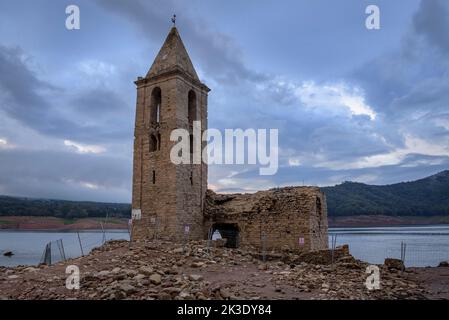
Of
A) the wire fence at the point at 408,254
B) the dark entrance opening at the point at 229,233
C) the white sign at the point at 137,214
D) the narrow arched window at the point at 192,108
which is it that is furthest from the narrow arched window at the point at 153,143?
the wire fence at the point at 408,254

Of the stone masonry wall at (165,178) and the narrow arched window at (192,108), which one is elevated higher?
the narrow arched window at (192,108)

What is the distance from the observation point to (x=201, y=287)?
9.34 meters

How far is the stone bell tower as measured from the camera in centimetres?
1855

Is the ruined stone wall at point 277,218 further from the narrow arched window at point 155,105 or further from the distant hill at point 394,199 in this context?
the distant hill at point 394,199

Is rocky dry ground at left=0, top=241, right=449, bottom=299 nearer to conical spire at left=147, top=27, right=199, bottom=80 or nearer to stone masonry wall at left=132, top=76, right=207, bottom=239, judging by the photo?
stone masonry wall at left=132, top=76, right=207, bottom=239

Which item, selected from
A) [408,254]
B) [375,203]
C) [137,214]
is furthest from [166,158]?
[375,203]

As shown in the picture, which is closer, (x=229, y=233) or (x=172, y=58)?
(x=172, y=58)

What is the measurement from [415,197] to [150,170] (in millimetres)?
107098

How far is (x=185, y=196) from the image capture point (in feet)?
62.3

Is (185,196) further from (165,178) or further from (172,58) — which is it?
(172,58)

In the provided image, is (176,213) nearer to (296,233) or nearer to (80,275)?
(296,233)

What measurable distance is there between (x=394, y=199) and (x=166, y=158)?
332 ft

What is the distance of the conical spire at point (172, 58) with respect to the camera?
20.1m
